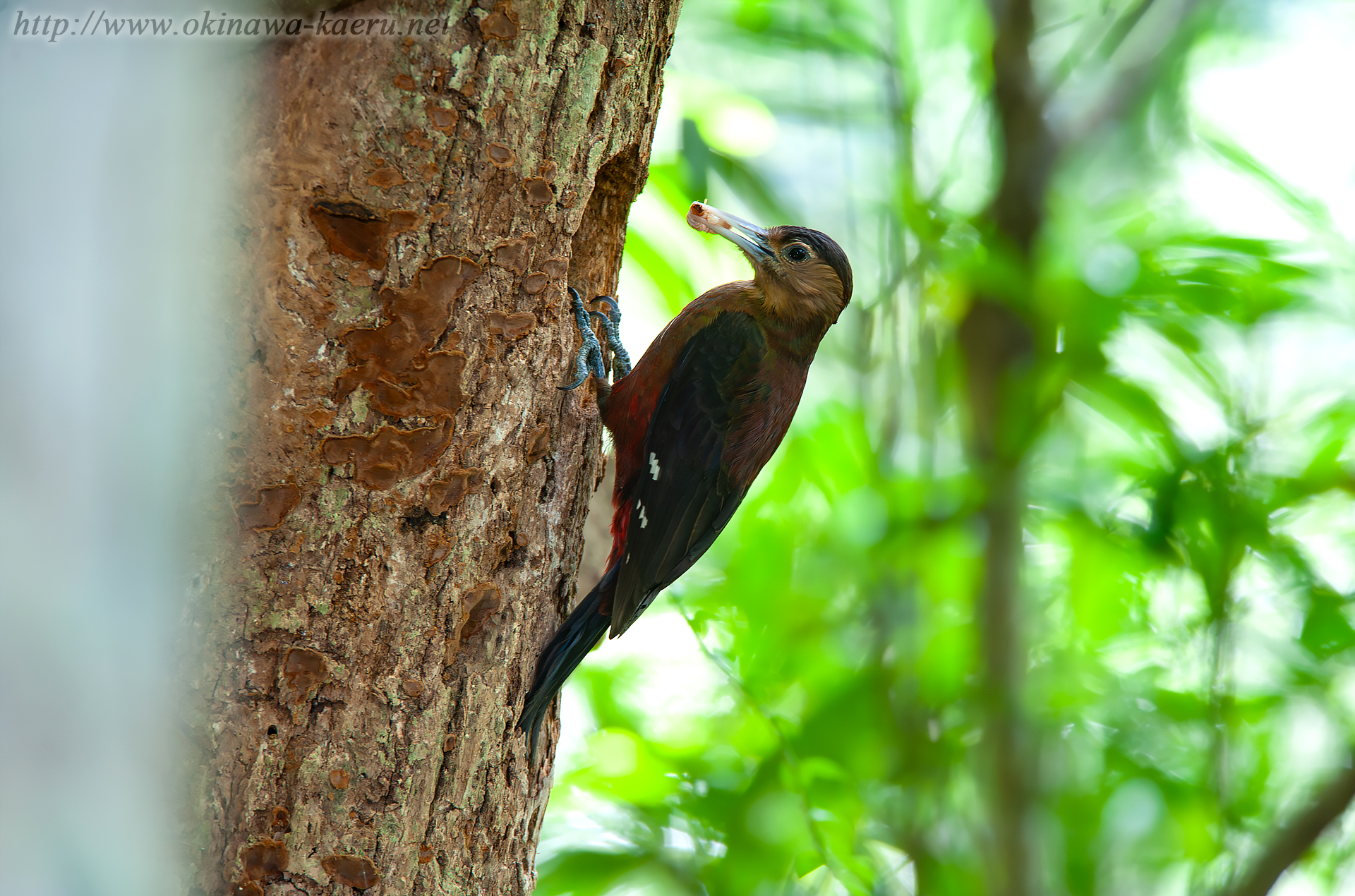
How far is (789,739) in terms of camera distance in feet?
6.33

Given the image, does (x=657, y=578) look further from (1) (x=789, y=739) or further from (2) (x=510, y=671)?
(1) (x=789, y=739)

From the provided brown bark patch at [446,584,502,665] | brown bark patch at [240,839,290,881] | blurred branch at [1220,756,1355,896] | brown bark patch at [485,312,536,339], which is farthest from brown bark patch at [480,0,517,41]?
blurred branch at [1220,756,1355,896]

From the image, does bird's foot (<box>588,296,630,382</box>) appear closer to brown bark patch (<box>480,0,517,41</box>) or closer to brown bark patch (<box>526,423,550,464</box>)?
brown bark patch (<box>526,423,550,464</box>)

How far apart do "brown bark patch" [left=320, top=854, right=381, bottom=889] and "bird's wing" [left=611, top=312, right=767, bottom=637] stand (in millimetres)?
612

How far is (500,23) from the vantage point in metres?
1.14

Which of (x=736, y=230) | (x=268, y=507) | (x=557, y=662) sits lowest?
(x=557, y=662)

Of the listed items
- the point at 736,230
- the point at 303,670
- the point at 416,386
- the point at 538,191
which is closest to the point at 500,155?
the point at 538,191

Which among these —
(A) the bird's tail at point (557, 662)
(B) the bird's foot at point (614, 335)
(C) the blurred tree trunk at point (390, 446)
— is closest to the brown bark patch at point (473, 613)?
(C) the blurred tree trunk at point (390, 446)

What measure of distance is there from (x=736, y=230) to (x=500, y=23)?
2.87 ft

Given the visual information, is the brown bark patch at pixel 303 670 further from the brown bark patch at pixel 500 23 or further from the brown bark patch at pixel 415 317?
the brown bark patch at pixel 500 23

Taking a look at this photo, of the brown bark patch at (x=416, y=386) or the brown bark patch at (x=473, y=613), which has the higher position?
the brown bark patch at (x=416, y=386)

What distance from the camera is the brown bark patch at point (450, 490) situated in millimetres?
1177

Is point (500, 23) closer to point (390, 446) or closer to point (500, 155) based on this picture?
point (500, 155)

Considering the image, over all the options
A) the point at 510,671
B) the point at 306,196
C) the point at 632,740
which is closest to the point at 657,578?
the point at 510,671
